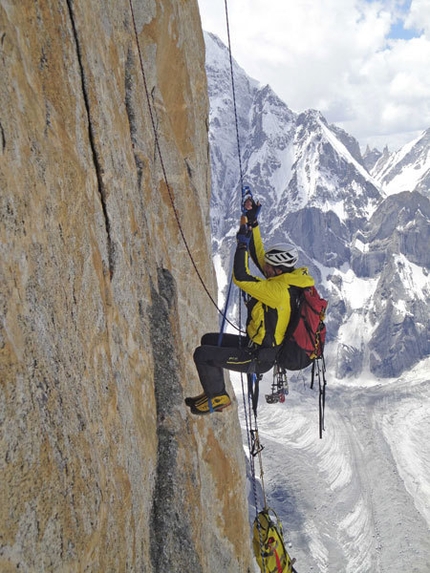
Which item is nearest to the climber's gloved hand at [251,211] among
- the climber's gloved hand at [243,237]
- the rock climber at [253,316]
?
the rock climber at [253,316]

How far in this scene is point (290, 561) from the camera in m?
9.78

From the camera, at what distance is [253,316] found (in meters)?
7.79

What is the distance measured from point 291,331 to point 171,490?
113 inches

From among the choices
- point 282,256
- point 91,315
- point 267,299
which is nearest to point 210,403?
point 267,299

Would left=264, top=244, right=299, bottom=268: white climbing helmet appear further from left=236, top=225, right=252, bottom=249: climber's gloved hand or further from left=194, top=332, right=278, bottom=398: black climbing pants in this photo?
left=194, top=332, right=278, bottom=398: black climbing pants

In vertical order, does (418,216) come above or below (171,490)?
above

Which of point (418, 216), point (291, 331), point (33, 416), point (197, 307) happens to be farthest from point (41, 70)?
point (418, 216)

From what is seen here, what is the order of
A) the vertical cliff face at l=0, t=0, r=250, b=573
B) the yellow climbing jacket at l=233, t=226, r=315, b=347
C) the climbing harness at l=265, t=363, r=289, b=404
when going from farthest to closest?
the climbing harness at l=265, t=363, r=289, b=404 → the yellow climbing jacket at l=233, t=226, r=315, b=347 → the vertical cliff face at l=0, t=0, r=250, b=573

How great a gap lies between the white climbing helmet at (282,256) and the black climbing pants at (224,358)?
127cm

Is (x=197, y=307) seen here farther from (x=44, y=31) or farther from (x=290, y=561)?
(x=44, y=31)

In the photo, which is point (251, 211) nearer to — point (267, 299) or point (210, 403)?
point (267, 299)

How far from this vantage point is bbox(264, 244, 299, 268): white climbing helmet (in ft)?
25.3

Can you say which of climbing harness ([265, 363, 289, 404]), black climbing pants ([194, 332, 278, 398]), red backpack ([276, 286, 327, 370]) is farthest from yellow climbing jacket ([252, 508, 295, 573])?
red backpack ([276, 286, 327, 370])

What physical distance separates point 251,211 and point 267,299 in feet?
5.31
